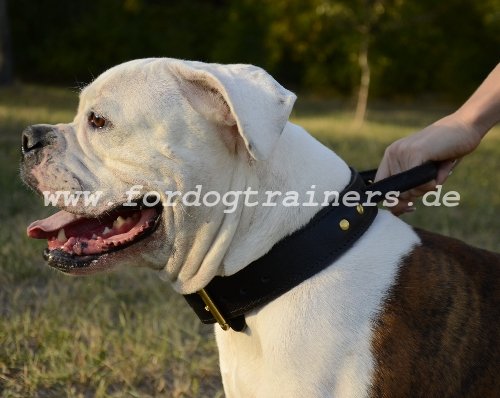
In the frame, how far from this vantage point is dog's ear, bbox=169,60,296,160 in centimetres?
218

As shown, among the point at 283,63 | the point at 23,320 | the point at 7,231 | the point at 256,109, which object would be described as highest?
the point at 256,109

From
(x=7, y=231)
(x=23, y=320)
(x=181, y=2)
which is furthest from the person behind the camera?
(x=181, y=2)

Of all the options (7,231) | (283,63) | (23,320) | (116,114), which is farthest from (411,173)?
(283,63)

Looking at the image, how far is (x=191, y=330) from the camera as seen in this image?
3775 mm

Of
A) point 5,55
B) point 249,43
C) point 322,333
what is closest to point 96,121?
point 322,333

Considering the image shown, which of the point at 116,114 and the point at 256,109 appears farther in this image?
the point at 116,114

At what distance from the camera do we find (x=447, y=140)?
2.86 meters

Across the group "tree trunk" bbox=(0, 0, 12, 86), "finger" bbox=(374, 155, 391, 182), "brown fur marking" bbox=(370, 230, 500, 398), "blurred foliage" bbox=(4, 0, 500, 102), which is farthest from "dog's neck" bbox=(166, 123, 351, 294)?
"blurred foliage" bbox=(4, 0, 500, 102)

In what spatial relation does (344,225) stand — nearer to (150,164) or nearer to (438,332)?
(438,332)

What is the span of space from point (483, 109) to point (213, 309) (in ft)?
4.31

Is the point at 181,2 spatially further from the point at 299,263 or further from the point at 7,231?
the point at 299,263

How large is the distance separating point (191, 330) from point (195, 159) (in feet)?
5.24

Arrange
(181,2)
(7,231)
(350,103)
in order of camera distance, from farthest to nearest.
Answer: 1. (181,2)
2. (350,103)
3. (7,231)

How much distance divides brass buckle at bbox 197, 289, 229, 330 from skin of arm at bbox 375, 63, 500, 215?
95 centimetres
